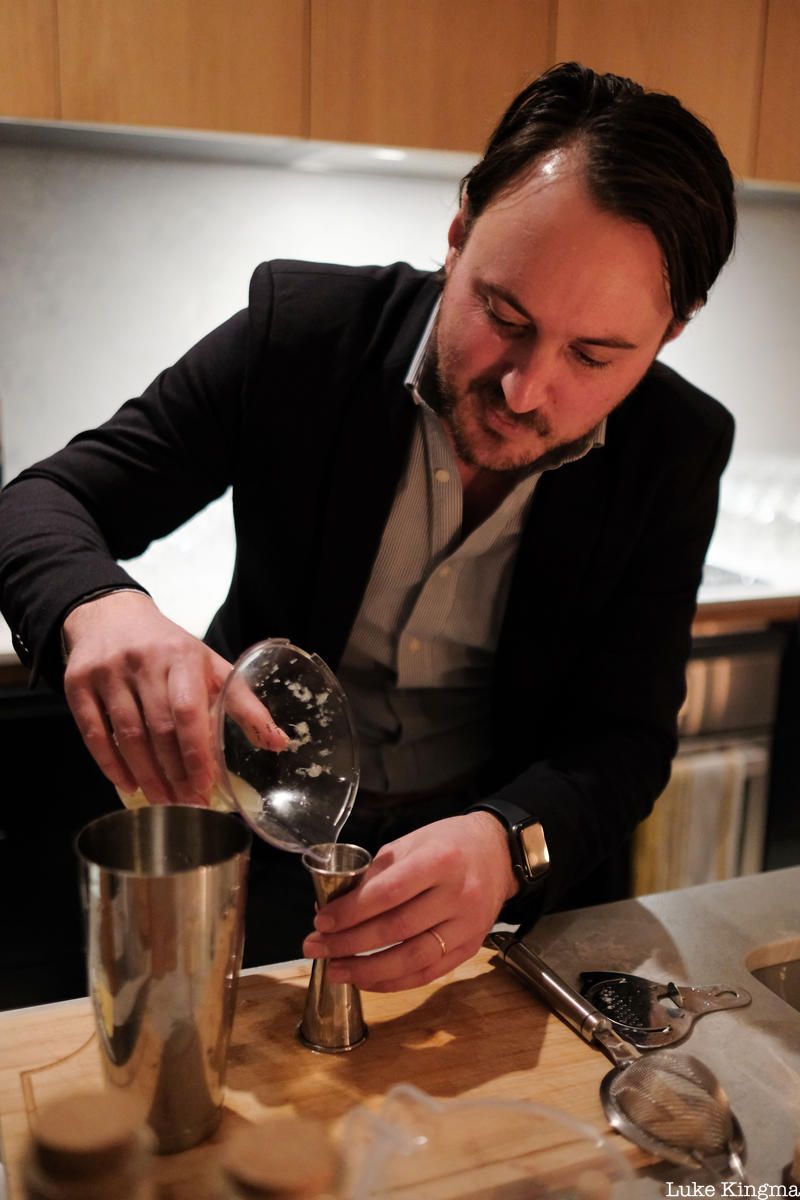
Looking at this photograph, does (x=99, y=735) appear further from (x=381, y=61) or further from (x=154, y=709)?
(x=381, y=61)

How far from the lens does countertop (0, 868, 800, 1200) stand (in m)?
0.68

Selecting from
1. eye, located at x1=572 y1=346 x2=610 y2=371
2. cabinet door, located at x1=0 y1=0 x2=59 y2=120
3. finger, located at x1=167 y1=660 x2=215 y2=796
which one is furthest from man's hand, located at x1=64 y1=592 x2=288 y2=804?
cabinet door, located at x1=0 y1=0 x2=59 y2=120

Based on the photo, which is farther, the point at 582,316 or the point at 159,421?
the point at 159,421

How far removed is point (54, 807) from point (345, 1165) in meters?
1.46

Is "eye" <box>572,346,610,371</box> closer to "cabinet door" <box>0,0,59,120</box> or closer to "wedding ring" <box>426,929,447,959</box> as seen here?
"wedding ring" <box>426,929,447,959</box>

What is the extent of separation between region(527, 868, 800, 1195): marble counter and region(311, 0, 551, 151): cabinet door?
1569 millimetres

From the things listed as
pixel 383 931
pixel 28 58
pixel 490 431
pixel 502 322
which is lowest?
pixel 383 931

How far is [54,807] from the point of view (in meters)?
1.88

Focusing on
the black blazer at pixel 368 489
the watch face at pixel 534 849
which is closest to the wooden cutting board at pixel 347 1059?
the watch face at pixel 534 849

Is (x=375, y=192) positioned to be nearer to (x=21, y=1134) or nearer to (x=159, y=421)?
(x=159, y=421)

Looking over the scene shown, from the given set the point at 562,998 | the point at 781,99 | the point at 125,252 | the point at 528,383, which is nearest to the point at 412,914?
the point at 562,998

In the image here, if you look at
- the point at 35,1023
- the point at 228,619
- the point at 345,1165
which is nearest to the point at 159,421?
the point at 228,619

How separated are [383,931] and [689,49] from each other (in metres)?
2.14

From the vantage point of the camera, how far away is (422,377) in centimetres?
116
